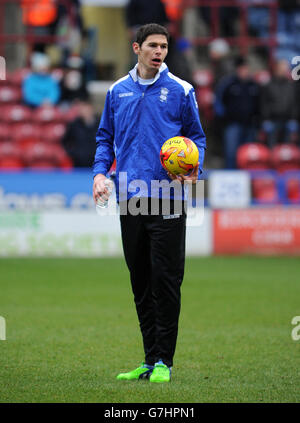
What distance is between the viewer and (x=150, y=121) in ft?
21.1

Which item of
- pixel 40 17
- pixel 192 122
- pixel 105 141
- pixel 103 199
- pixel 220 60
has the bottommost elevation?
pixel 103 199

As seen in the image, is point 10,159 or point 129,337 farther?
point 10,159

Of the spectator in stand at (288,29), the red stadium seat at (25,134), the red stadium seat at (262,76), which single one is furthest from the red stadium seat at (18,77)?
the spectator in stand at (288,29)

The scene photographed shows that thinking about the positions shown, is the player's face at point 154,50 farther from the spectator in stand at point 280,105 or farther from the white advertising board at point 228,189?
the spectator in stand at point 280,105

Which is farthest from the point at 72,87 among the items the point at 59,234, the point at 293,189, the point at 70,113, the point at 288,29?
the point at 288,29

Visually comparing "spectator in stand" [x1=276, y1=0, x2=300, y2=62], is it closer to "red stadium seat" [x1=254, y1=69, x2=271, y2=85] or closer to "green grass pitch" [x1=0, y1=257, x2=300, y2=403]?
"red stadium seat" [x1=254, y1=69, x2=271, y2=85]

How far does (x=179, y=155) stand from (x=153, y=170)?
0.34 metres

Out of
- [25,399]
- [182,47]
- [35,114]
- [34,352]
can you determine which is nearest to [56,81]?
[35,114]

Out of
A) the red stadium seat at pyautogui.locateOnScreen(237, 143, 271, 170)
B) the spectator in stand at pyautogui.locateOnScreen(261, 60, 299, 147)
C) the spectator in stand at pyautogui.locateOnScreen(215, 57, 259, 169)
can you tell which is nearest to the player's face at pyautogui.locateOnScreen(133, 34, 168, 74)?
the red stadium seat at pyautogui.locateOnScreen(237, 143, 271, 170)

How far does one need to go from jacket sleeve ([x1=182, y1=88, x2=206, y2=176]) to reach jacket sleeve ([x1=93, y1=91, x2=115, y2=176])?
0.57 m

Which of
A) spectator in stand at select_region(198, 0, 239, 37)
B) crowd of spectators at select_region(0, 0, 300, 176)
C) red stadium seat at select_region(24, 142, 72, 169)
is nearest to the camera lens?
red stadium seat at select_region(24, 142, 72, 169)

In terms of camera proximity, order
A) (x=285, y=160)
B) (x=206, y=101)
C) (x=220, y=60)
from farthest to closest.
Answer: (x=220, y=60), (x=206, y=101), (x=285, y=160)

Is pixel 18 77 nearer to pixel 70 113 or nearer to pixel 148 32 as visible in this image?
pixel 70 113

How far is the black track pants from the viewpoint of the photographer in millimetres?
6426
